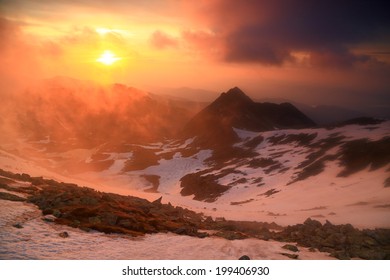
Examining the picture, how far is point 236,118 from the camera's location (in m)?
140

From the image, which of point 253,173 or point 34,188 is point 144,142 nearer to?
point 253,173

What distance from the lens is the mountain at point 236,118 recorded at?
434ft

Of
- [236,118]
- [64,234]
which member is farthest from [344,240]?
[236,118]

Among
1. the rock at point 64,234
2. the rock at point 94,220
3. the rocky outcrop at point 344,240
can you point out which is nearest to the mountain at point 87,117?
the rocky outcrop at point 344,240

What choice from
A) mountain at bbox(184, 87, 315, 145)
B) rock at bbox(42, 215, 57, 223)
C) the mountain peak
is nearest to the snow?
rock at bbox(42, 215, 57, 223)

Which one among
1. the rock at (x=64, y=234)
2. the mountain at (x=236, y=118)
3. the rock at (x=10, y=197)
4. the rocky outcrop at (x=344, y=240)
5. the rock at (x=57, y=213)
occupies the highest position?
the mountain at (x=236, y=118)

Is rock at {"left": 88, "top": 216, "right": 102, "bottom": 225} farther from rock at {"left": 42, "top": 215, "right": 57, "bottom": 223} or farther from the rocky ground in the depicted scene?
rock at {"left": 42, "top": 215, "right": 57, "bottom": 223}

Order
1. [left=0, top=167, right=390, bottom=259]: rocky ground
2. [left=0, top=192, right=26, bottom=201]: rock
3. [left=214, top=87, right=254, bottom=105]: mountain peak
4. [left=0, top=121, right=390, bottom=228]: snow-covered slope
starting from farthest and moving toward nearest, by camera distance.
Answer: [left=214, top=87, right=254, bottom=105]: mountain peak < [left=0, top=121, right=390, bottom=228]: snow-covered slope < [left=0, top=192, right=26, bottom=201]: rock < [left=0, top=167, right=390, bottom=259]: rocky ground

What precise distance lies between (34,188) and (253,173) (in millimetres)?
56937

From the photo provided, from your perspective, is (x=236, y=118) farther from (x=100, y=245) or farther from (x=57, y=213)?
(x=100, y=245)

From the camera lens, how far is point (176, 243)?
14812 millimetres

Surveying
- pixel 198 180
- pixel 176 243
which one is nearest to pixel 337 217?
pixel 176 243

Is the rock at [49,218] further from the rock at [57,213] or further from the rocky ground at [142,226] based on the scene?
the rock at [57,213]

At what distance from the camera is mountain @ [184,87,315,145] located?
13238 cm
